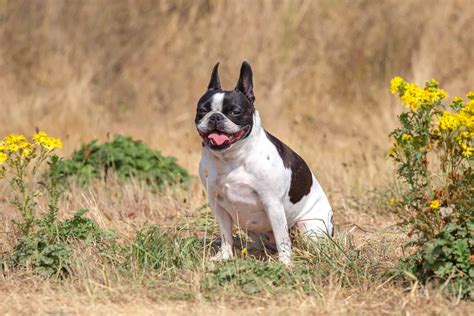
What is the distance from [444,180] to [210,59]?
8.77 m

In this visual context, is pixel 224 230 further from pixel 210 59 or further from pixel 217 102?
pixel 210 59

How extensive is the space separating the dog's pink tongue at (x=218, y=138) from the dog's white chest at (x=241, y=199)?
1.04 ft

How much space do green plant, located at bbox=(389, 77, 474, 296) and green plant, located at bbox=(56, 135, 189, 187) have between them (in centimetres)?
404

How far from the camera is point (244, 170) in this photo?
577 centimetres

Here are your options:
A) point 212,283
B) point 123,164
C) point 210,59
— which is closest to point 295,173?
point 212,283

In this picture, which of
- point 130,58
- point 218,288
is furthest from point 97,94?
point 218,288

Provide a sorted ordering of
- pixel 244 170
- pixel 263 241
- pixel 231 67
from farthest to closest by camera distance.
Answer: pixel 231 67
pixel 263 241
pixel 244 170

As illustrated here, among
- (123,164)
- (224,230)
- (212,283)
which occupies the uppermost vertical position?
(123,164)

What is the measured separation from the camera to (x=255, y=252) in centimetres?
643

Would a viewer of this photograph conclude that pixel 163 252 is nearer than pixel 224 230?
Yes

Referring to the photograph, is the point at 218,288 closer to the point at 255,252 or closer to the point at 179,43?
the point at 255,252

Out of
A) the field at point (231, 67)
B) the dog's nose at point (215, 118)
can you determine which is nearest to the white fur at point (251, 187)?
the dog's nose at point (215, 118)

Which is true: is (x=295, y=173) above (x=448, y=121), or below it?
below

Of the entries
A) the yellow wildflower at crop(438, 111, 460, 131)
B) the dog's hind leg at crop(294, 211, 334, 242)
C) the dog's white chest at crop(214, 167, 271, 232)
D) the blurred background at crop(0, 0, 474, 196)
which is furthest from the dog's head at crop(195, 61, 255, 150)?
the blurred background at crop(0, 0, 474, 196)
